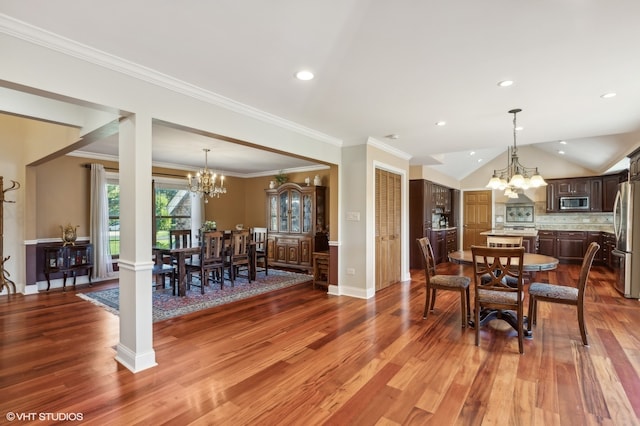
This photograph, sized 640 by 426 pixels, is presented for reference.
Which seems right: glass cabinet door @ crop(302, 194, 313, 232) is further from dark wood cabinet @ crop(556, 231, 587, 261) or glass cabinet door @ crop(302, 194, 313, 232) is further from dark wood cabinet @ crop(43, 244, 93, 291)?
dark wood cabinet @ crop(556, 231, 587, 261)

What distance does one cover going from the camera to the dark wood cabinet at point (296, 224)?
7.03 meters

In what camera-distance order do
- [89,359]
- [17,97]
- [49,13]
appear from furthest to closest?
[17,97] < [89,359] < [49,13]

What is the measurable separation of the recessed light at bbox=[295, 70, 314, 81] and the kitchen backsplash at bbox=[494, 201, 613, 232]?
877 cm

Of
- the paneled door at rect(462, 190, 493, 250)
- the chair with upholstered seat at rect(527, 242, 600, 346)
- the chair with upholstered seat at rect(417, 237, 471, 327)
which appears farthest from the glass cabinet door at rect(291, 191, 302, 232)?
the paneled door at rect(462, 190, 493, 250)

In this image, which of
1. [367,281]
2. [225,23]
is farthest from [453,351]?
[225,23]

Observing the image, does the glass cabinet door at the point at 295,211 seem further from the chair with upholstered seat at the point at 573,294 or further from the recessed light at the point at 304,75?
the chair with upholstered seat at the point at 573,294

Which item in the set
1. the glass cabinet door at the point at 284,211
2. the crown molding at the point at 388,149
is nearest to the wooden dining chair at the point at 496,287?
the crown molding at the point at 388,149

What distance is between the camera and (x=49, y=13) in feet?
6.06

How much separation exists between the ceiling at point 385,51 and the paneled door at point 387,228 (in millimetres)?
1655

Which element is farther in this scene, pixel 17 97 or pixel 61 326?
pixel 61 326

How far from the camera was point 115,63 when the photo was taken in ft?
7.76

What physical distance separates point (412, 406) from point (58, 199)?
252 inches

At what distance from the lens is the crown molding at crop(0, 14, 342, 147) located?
1.95 meters

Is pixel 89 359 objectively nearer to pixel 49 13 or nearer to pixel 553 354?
pixel 49 13
